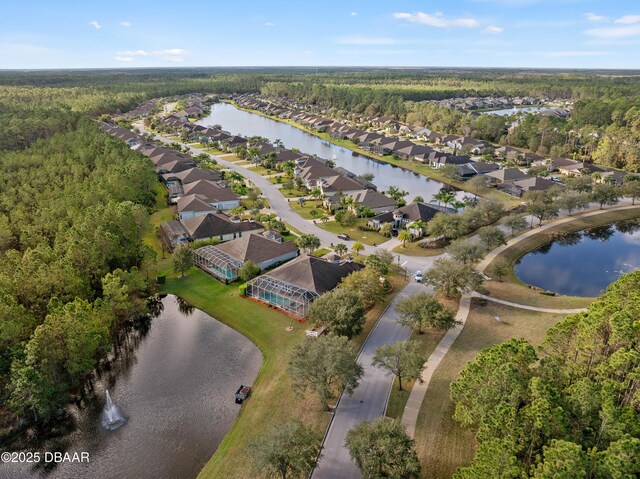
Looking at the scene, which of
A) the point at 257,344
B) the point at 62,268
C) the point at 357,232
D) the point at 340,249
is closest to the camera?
the point at 62,268

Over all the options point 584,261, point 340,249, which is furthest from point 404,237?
point 584,261

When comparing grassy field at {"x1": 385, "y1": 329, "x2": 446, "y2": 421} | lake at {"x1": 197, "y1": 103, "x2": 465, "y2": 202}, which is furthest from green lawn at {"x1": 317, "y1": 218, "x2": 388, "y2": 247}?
grassy field at {"x1": 385, "y1": 329, "x2": 446, "y2": 421}

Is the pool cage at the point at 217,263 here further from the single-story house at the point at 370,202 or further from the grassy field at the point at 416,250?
the single-story house at the point at 370,202

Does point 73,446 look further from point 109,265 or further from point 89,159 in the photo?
point 89,159

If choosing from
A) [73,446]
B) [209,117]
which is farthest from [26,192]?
[209,117]

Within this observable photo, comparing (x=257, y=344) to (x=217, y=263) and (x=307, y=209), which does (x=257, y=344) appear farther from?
(x=307, y=209)

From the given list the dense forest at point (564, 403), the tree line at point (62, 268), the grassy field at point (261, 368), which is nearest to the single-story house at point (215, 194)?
the tree line at point (62, 268)
